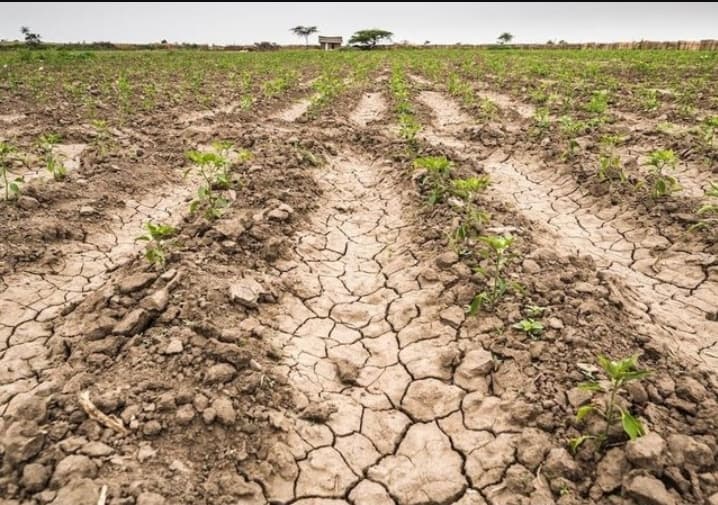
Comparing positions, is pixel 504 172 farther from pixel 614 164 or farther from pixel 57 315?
pixel 57 315

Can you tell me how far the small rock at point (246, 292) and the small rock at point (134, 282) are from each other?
1.82 feet

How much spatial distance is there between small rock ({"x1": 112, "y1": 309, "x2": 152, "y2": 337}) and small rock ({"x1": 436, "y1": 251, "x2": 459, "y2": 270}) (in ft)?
6.77

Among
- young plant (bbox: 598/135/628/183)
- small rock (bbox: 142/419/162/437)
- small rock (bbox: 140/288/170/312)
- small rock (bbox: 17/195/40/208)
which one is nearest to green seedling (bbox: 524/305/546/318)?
small rock (bbox: 142/419/162/437)

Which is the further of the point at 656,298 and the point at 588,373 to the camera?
the point at 656,298

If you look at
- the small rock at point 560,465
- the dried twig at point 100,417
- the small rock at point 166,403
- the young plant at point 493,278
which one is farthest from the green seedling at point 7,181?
the small rock at point 560,465

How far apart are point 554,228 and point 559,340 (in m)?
2.13

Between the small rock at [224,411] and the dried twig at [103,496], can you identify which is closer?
the dried twig at [103,496]

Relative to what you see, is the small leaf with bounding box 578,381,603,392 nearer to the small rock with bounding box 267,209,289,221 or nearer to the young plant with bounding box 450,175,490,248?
the young plant with bounding box 450,175,490,248

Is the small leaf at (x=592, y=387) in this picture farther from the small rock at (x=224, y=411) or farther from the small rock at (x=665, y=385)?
the small rock at (x=224, y=411)

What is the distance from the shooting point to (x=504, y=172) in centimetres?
572

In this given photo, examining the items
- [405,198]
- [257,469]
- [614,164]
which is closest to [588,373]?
[257,469]

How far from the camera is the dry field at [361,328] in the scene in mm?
1876

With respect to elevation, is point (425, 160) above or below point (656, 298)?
above

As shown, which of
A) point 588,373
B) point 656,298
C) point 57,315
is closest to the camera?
point 588,373
